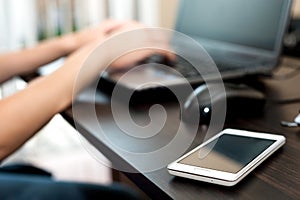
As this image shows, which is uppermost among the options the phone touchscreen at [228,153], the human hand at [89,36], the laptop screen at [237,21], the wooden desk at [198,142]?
the laptop screen at [237,21]

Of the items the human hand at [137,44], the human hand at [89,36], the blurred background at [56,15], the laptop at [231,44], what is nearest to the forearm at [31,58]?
the human hand at [89,36]

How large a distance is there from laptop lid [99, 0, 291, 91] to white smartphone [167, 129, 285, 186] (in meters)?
0.21

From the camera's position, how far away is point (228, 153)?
1.66 feet

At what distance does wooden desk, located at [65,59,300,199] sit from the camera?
43 cm

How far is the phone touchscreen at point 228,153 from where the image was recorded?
472 millimetres

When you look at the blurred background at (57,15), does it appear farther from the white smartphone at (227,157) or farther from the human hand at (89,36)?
the white smartphone at (227,157)

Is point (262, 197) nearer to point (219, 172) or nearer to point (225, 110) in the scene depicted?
point (219, 172)

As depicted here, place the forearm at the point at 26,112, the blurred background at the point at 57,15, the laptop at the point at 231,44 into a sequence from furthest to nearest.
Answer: the blurred background at the point at 57,15
the laptop at the point at 231,44
the forearm at the point at 26,112

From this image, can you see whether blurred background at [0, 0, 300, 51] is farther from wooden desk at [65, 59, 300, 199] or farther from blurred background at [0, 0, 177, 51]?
wooden desk at [65, 59, 300, 199]

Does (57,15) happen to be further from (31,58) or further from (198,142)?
(198,142)

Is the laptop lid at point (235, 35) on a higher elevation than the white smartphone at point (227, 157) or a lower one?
higher

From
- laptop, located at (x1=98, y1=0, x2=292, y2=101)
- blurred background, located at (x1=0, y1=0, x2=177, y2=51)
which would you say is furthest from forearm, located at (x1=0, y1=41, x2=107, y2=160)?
blurred background, located at (x1=0, y1=0, x2=177, y2=51)

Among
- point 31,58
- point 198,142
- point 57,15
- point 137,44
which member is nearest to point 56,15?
point 57,15

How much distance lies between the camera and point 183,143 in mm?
570
